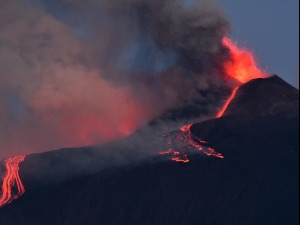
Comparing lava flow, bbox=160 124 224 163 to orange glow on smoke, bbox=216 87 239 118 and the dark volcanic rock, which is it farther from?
the dark volcanic rock

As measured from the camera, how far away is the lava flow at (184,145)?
5634 cm

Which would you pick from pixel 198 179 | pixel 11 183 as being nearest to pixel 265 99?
pixel 198 179

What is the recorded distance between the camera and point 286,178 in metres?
53.1

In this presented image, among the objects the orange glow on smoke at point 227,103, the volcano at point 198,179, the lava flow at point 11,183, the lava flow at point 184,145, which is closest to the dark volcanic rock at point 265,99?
the volcano at point 198,179

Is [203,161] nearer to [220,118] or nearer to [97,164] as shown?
[220,118]

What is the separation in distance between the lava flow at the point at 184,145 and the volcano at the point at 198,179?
24 cm

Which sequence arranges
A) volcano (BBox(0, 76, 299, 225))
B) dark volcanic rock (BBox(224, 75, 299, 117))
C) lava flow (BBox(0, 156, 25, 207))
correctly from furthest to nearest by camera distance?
1. lava flow (BBox(0, 156, 25, 207))
2. dark volcanic rock (BBox(224, 75, 299, 117))
3. volcano (BBox(0, 76, 299, 225))

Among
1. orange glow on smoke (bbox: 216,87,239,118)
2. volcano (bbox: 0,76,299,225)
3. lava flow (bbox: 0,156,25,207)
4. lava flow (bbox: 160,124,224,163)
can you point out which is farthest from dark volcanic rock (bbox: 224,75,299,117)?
lava flow (bbox: 0,156,25,207)

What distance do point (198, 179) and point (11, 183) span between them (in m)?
10.6

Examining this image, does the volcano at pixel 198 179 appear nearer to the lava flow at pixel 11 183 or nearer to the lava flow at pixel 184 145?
the lava flow at pixel 184 145

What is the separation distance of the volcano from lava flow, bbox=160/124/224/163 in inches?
9.5

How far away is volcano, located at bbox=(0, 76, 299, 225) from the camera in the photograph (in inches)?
2096

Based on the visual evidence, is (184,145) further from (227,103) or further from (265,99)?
(265,99)

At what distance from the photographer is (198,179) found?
56156 mm
